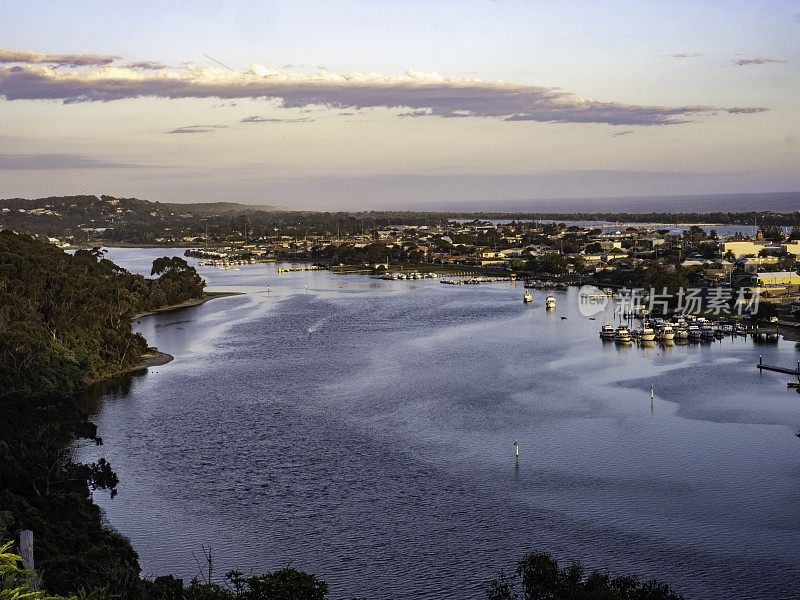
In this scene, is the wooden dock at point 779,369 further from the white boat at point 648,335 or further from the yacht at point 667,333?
the white boat at point 648,335

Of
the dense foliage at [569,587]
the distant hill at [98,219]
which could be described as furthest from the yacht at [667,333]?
the distant hill at [98,219]

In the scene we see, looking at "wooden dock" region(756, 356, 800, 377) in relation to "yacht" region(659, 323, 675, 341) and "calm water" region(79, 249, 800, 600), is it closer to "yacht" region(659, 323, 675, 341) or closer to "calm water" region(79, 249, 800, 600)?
"calm water" region(79, 249, 800, 600)

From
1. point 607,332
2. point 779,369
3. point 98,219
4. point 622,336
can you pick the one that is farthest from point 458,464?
point 98,219

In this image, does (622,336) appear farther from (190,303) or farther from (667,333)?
(190,303)

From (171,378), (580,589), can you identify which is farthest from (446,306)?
(580,589)

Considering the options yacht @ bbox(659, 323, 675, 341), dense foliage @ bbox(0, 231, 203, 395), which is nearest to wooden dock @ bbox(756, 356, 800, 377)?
yacht @ bbox(659, 323, 675, 341)
